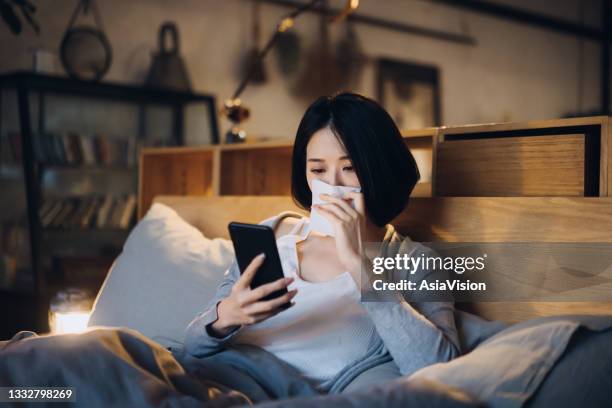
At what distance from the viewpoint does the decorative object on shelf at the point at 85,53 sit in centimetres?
354

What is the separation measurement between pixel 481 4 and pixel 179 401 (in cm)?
509

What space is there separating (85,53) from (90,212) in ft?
2.61

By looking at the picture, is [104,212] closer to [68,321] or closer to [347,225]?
[68,321]

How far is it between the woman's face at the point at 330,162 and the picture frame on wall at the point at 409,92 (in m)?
3.53

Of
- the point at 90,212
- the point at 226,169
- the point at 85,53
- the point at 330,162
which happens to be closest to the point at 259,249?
the point at 330,162

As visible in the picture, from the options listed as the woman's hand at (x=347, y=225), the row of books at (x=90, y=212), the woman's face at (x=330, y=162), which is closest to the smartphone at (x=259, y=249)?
the woman's hand at (x=347, y=225)

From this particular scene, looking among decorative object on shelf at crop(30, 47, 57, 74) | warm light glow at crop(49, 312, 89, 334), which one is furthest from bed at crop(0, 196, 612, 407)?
decorative object on shelf at crop(30, 47, 57, 74)

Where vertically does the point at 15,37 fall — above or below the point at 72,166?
above

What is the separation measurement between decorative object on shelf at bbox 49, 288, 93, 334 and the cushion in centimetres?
124

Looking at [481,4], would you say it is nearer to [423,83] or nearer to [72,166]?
[423,83]

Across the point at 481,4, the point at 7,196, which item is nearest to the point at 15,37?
the point at 7,196

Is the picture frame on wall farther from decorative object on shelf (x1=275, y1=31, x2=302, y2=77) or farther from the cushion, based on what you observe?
the cushion

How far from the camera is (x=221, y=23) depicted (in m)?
4.38

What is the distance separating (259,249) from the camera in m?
1.25
